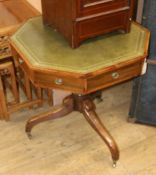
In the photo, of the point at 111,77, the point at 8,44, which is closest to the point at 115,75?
the point at 111,77

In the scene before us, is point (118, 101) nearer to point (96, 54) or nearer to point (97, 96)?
point (97, 96)

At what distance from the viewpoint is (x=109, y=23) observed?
142cm

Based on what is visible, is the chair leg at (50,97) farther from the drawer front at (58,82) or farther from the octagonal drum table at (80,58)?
the drawer front at (58,82)

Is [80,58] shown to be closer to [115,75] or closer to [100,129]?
[115,75]

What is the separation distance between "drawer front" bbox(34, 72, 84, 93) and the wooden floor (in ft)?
1.93

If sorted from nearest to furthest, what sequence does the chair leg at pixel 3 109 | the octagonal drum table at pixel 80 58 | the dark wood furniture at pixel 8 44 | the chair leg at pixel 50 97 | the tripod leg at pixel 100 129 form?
the octagonal drum table at pixel 80 58 < the tripod leg at pixel 100 129 < the dark wood furniture at pixel 8 44 < the chair leg at pixel 3 109 < the chair leg at pixel 50 97

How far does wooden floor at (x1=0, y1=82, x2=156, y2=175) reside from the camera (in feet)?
5.68

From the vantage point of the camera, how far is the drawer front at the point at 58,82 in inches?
51.3

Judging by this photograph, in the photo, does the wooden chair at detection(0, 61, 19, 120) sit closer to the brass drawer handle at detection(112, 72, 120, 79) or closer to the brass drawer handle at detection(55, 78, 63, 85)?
the brass drawer handle at detection(55, 78, 63, 85)

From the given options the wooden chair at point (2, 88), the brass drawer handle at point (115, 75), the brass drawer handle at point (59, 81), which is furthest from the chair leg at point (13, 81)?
the brass drawer handle at point (115, 75)

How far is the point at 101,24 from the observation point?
1.40m

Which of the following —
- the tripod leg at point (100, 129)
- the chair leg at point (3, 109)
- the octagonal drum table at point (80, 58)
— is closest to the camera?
the octagonal drum table at point (80, 58)

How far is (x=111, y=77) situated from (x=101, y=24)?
0.79ft

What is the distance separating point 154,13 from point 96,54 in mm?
366
